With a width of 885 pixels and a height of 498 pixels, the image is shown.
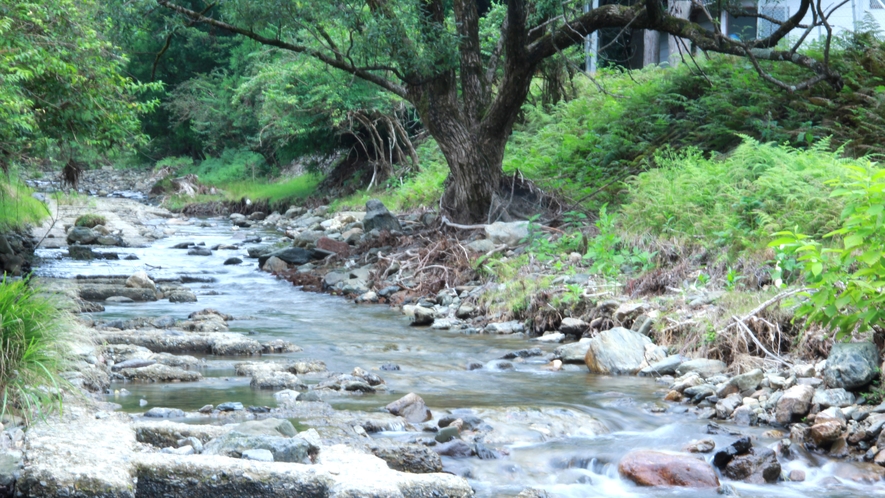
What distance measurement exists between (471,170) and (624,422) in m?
8.30

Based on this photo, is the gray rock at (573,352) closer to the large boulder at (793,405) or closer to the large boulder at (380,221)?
the large boulder at (793,405)

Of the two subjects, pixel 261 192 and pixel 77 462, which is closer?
pixel 77 462

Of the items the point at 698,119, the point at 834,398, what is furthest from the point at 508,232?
the point at 834,398

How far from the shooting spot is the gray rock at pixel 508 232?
1307cm

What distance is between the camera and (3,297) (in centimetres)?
539

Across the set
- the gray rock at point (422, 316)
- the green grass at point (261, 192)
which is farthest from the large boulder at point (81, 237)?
the gray rock at point (422, 316)

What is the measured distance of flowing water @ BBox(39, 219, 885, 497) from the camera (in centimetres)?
539

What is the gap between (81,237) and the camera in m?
20.5

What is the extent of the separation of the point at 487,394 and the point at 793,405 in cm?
241

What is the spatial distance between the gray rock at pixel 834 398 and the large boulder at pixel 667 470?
1.37 meters

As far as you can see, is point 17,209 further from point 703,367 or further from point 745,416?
point 745,416

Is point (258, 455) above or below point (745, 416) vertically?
above

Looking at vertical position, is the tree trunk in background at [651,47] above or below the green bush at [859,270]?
above

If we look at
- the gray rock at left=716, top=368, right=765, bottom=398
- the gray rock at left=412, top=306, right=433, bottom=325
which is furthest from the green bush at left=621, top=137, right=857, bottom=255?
the gray rock at left=412, top=306, right=433, bottom=325
